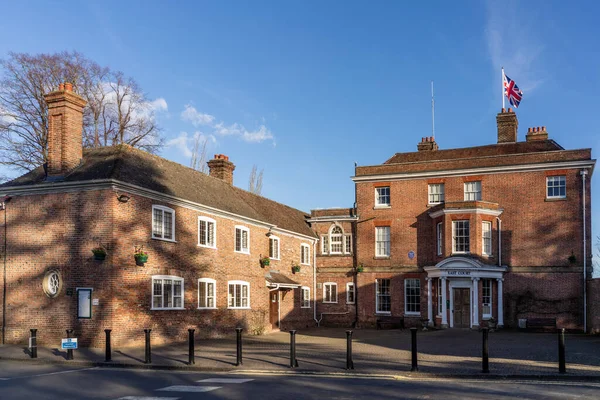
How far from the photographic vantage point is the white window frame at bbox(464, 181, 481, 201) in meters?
35.5

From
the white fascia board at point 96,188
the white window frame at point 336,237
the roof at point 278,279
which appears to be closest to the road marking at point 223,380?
the white fascia board at point 96,188

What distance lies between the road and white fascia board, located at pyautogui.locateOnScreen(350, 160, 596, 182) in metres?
21.1

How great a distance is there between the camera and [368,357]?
1933cm

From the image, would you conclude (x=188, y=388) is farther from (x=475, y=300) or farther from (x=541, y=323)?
(x=541, y=323)

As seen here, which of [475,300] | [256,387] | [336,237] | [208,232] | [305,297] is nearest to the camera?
[256,387]

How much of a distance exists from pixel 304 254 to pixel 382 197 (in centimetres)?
596

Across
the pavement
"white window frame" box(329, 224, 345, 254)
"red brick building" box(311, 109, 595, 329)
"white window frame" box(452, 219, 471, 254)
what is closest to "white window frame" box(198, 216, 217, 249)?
the pavement

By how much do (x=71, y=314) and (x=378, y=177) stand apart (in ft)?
67.6

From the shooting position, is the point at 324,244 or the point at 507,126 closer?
the point at 507,126

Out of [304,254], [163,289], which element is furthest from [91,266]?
[304,254]

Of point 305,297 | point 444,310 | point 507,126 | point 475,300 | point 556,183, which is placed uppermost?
point 507,126

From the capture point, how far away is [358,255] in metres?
38.5

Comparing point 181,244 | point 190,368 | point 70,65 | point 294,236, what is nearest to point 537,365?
point 190,368

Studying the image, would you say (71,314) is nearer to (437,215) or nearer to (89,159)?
(89,159)
